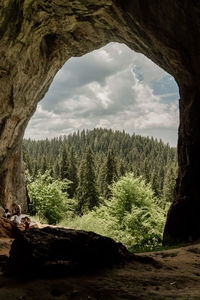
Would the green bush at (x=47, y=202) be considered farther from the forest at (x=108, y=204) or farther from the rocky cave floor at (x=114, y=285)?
the rocky cave floor at (x=114, y=285)

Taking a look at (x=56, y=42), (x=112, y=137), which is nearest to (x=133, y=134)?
(x=112, y=137)

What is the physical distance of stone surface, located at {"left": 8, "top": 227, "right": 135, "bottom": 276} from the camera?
3.58 m

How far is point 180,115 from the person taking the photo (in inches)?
431

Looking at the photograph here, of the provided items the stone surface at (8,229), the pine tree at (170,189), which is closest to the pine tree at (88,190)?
the pine tree at (170,189)

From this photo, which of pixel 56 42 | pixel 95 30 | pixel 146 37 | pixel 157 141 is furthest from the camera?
pixel 157 141

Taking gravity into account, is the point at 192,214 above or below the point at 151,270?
above

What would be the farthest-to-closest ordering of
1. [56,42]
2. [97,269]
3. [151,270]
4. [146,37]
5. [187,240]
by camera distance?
[56,42]
[146,37]
[187,240]
[151,270]
[97,269]

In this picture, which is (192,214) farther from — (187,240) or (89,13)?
(89,13)

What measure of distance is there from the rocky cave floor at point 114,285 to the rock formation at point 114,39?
4.96 m

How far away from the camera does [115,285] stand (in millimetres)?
3385

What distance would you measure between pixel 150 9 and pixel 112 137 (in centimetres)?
17083

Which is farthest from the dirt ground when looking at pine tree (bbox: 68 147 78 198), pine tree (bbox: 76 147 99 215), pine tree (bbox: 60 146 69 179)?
pine tree (bbox: 68 147 78 198)

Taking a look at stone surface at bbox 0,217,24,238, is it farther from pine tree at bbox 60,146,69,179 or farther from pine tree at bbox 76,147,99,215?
pine tree at bbox 60,146,69,179

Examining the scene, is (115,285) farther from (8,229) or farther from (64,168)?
(64,168)
